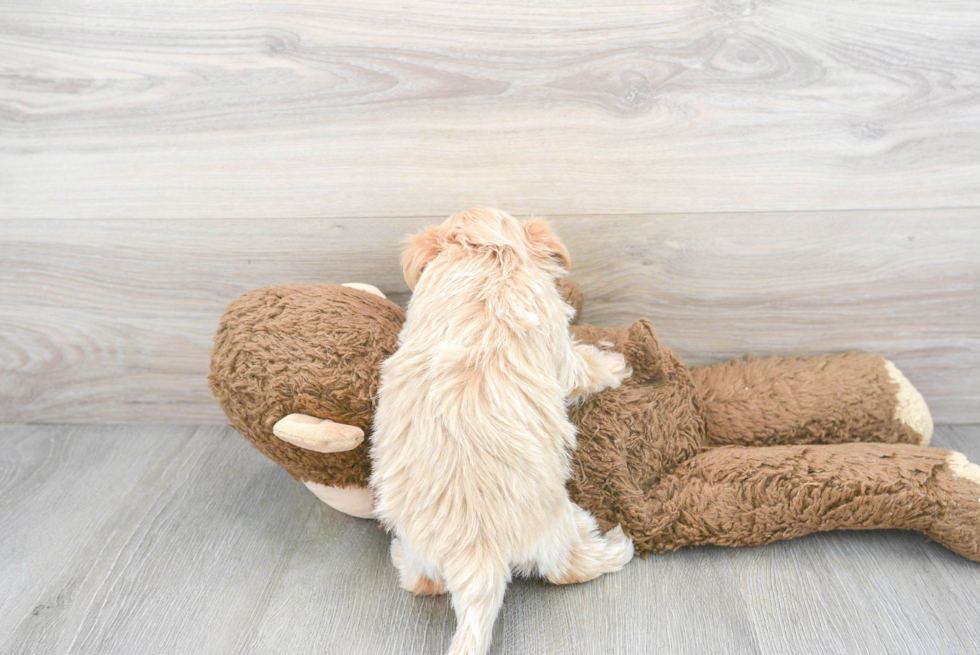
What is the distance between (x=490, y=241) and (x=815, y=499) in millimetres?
545

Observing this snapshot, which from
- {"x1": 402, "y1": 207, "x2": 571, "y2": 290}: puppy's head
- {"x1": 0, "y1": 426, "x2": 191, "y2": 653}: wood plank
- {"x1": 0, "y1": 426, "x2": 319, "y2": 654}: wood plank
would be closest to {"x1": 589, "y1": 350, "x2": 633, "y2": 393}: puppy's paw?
{"x1": 402, "y1": 207, "x2": 571, "y2": 290}: puppy's head

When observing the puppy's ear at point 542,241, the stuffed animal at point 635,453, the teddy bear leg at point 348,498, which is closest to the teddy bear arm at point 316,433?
the stuffed animal at point 635,453

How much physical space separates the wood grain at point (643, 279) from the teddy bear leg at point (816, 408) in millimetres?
111

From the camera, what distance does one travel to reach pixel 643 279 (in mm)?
1093

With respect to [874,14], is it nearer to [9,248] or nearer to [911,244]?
[911,244]

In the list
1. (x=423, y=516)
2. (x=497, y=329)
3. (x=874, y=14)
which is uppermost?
(x=874, y=14)

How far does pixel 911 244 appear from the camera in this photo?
106 cm

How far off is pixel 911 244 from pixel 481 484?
81 centimetres

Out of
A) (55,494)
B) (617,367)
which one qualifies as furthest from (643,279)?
(55,494)

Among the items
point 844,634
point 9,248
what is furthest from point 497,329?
point 9,248

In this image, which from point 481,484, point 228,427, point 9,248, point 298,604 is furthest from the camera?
point 228,427

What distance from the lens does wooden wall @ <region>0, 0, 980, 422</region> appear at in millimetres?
978

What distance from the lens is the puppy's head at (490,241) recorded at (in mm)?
812

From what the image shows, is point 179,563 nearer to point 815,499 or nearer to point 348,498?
point 348,498
